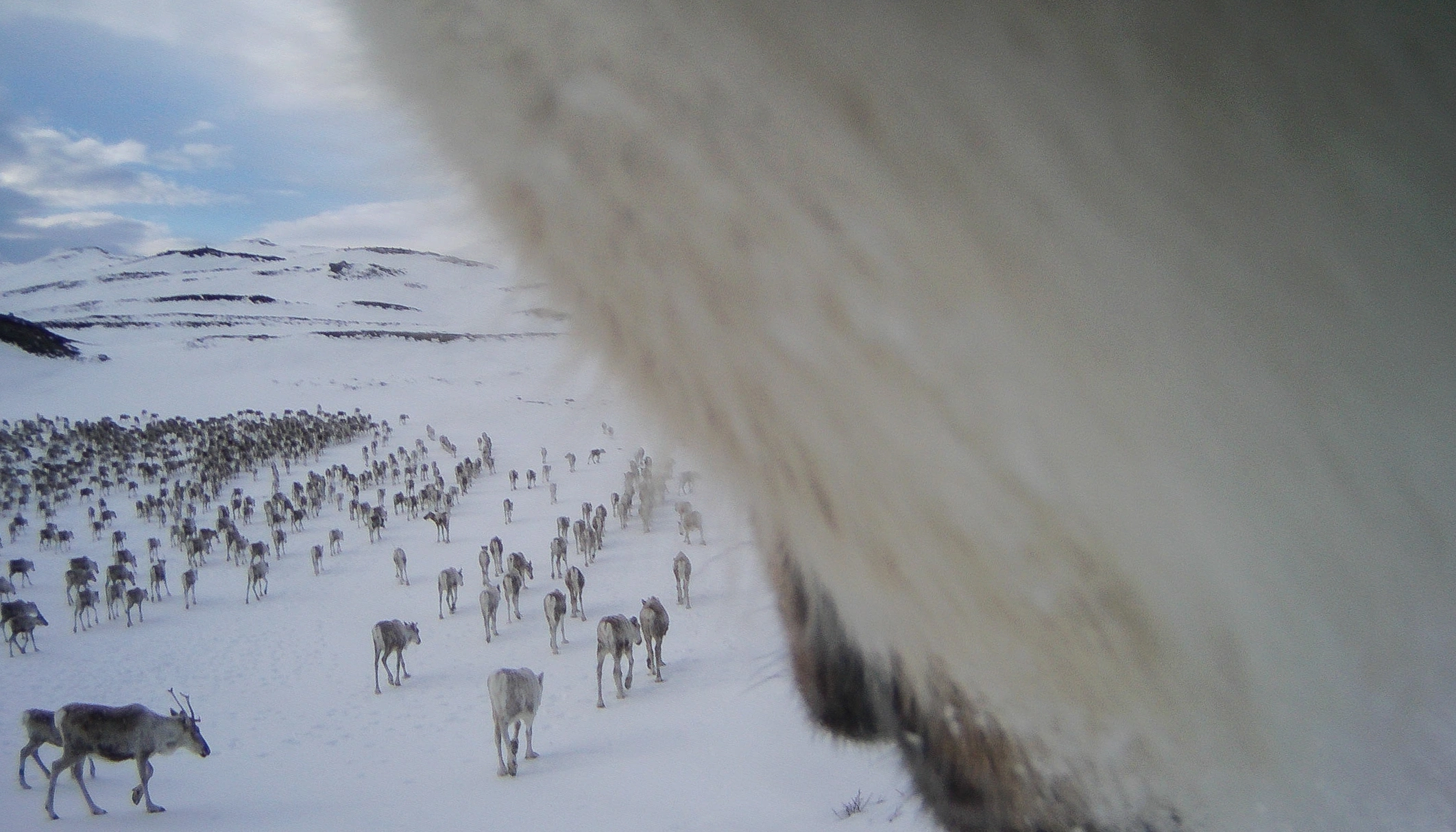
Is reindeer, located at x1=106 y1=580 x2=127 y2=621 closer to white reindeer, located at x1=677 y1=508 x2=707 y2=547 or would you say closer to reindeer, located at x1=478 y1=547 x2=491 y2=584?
reindeer, located at x1=478 y1=547 x2=491 y2=584

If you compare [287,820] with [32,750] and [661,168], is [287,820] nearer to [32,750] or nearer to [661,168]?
[32,750]

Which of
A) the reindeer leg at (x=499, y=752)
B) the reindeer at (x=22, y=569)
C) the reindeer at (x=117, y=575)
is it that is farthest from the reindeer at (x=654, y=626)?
the reindeer at (x=22, y=569)

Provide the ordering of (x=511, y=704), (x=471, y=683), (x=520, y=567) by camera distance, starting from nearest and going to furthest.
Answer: (x=511, y=704), (x=471, y=683), (x=520, y=567)

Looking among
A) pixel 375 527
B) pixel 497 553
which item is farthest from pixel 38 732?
pixel 375 527

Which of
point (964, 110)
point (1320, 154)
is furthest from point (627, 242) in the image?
point (1320, 154)

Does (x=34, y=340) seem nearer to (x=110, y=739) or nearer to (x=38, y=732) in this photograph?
(x=38, y=732)

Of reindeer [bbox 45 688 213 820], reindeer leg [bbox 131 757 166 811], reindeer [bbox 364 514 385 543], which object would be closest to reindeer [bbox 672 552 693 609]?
reindeer [bbox 45 688 213 820]

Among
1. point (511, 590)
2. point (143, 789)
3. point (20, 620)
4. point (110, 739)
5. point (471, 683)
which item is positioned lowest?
point (143, 789)
